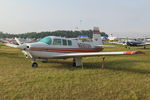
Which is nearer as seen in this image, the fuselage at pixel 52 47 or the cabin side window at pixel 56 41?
the fuselage at pixel 52 47

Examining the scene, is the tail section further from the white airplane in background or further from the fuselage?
the fuselage

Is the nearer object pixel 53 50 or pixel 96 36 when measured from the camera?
pixel 53 50

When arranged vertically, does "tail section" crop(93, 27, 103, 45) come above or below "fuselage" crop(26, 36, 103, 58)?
above

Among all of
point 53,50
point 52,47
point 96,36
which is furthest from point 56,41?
point 96,36

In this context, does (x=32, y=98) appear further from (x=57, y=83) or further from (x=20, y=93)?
(x=57, y=83)

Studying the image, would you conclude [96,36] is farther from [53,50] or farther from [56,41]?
[53,50]

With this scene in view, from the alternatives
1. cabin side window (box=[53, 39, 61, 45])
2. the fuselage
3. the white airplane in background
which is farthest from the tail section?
cabin side window (box=[53, 39, 61, 45])

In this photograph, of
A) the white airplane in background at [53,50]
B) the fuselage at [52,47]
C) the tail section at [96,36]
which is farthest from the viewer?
the tail section at [96,36]

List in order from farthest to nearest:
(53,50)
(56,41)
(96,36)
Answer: (96,36), (56,41), (53,50)

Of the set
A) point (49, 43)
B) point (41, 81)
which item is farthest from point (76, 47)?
point (41, 81)

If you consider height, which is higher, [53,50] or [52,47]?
[52,47]

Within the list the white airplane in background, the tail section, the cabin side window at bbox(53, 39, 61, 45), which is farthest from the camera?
the tail section

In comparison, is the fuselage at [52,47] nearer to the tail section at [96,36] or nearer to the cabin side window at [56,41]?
the cabin side window at [56,41]

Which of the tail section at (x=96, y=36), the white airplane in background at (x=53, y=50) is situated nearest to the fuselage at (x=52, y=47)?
the white airplane in background at (x=53, y=50)
